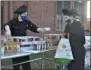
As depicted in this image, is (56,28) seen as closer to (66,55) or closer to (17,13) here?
(17,13)

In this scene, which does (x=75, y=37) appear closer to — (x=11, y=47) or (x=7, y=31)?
(x=11, y=47)

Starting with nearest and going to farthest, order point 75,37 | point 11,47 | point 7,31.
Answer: point 75,37 → point 11,47 → point 7,31

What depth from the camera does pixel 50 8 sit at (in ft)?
25.5

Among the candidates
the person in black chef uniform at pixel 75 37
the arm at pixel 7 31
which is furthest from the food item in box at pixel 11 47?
the person in black chef uniform at pixel 75 37

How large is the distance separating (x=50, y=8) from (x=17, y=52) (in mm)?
3588

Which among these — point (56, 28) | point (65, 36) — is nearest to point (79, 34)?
point (65, 36)

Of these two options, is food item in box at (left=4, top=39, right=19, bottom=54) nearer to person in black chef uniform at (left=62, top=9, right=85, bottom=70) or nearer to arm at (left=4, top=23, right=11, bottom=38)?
arm at (left=4, top=23, right=11, bottom=38)

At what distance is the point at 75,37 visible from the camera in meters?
4.24

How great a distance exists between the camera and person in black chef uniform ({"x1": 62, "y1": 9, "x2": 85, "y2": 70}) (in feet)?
13.9

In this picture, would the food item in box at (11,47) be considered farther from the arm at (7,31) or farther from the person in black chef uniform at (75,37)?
the person in black chef uniform at (75,37)

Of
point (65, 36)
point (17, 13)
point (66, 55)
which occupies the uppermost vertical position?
point (17, 13)

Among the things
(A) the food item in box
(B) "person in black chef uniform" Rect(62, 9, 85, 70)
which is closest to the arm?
(A) the food item in box

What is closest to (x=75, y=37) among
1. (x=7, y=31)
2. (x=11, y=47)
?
(x=11, y=47)

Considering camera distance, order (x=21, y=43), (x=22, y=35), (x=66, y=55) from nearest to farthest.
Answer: (x=66, y=55), (x=21, y=43), (x=22, y=35)
